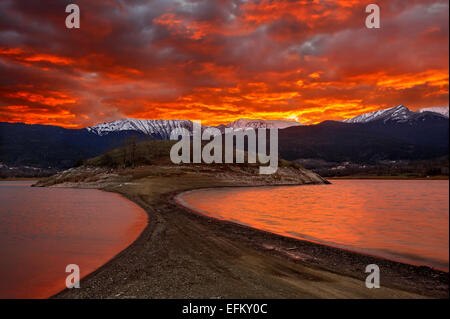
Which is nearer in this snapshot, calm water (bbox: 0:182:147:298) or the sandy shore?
the sandy shore

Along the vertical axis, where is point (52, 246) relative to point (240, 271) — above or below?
below

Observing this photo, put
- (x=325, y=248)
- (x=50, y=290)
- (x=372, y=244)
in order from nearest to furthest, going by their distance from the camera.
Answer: (x=50, y=290), (x=325, y=248), (x=372, y=244)

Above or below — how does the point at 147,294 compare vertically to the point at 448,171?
below

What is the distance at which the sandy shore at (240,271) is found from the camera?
9.47 m

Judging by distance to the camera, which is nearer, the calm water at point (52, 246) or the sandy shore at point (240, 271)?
the sandy shore at point (240, 271)

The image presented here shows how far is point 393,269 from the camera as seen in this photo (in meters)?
12.4

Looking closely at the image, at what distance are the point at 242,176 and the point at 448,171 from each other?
88.4 meters

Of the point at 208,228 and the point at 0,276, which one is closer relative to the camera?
the point at 0,276

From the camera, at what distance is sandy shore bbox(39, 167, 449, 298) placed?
9.47m

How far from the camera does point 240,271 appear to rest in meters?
11.5

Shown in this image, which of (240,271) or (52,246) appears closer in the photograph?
(240,271)
